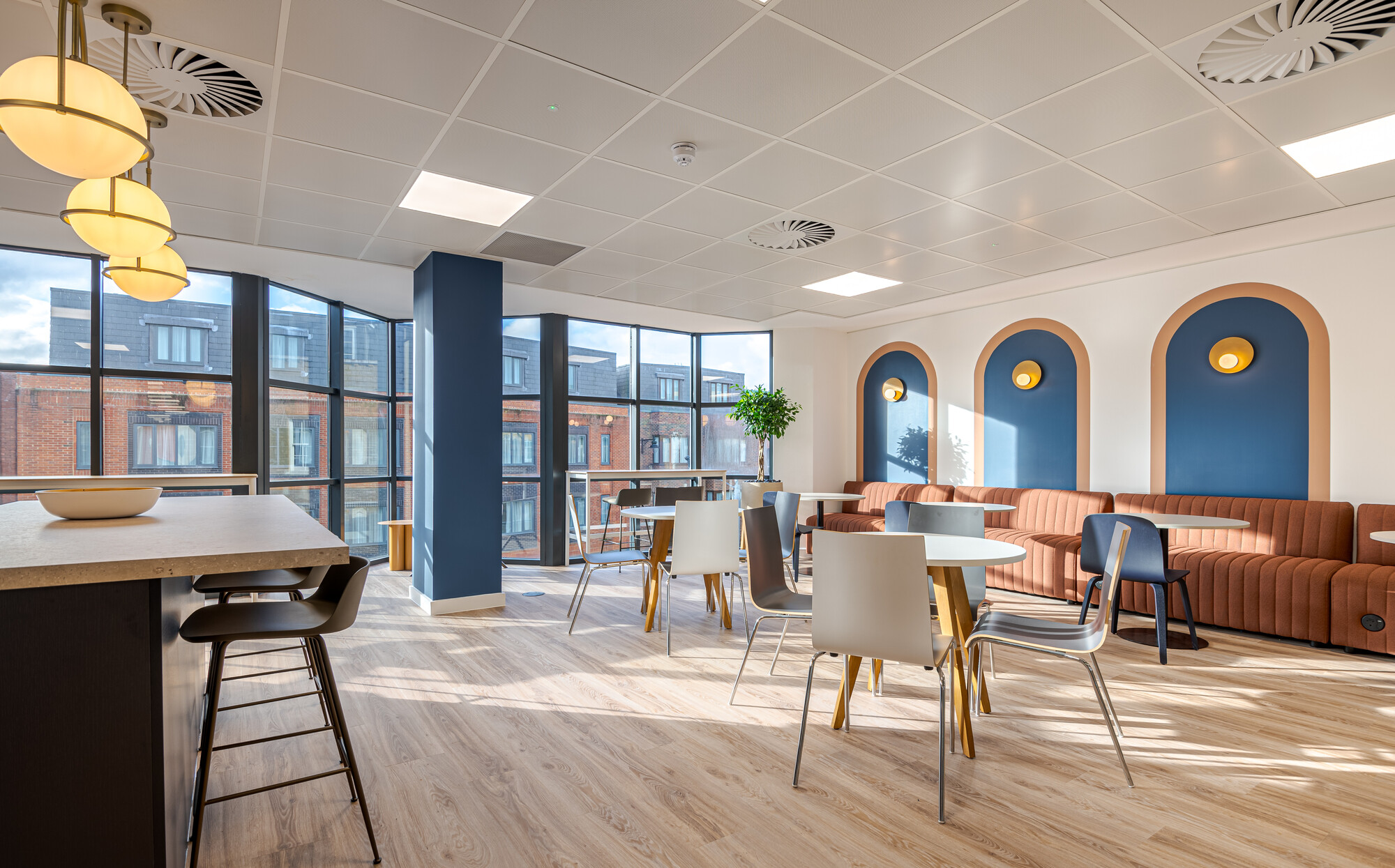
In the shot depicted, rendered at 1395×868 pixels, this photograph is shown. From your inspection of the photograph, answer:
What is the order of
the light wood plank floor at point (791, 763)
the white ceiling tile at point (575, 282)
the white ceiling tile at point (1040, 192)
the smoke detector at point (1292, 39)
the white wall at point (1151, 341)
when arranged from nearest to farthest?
the light wood plank floor at point (791, 763) → the smoke detector at point (1292, 39) → the white ceiling tile at point (1040, 192) → the white wall at point (1151, 341) → the white ceiling tile at point (575, 282)

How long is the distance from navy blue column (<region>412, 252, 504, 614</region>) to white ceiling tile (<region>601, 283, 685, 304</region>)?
49.5 inches

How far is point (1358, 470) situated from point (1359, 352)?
86cm

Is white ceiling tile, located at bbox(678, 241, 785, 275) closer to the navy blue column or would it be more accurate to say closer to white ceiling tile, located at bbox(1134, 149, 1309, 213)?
the navy blue column

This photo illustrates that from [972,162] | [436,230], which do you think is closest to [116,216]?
[436,230]

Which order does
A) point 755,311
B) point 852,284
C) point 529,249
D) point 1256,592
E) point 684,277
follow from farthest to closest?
point 755,311 → point 852,284 → point 684,277 → point 529,249 → point 1256,592

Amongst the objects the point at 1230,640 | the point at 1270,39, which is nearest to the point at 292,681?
the point at 1270,39

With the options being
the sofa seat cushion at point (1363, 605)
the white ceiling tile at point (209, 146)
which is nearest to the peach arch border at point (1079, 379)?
the sofa seat cushion at point (1363, 605)

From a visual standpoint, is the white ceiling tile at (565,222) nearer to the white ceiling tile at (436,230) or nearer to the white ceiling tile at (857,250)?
the white ceiling tile at (436,230)

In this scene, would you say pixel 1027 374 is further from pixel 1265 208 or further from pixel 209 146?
pixel 209 146

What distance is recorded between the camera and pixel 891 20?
2518 millimetres

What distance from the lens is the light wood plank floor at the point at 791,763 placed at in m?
2.20

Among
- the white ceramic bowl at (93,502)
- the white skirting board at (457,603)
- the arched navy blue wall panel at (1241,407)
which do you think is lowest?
the white skirting board at (457,603)

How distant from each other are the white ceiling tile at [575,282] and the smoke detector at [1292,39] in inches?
176

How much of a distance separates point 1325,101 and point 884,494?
5537 mm
